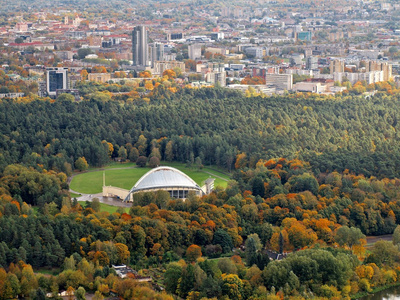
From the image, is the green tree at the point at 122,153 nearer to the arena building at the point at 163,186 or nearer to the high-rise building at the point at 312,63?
the arena building at the point at 163,186

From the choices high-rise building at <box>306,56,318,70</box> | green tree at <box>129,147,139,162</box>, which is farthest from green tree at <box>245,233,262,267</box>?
high-rise building at <box>306,56,318,70</box>

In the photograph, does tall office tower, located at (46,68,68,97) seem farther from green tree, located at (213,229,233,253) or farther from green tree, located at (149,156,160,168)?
green tree, located at (213,229,233,253)

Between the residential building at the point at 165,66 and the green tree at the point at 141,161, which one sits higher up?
the residential building at the point at 165,66

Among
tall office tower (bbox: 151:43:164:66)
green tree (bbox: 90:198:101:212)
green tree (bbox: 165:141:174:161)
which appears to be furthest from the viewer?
tall office tower (bbox: 151:43:164:66)

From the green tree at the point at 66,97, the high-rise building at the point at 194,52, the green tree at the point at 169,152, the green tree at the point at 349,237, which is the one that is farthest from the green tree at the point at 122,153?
the high-rise building at the point at 194,52

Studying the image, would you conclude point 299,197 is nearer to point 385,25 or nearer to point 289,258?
point 289,258

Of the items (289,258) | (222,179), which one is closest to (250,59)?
(222,179)
